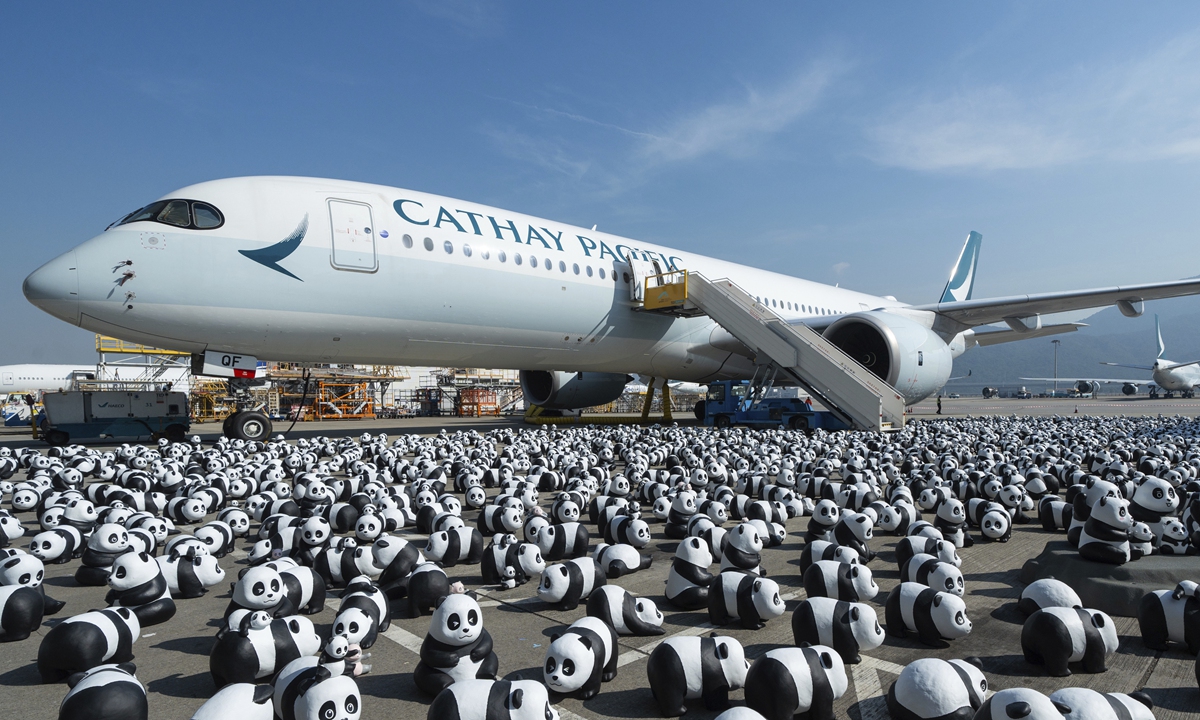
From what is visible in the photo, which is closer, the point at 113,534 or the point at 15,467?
the point at 113,534

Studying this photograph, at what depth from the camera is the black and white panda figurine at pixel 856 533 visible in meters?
5.88

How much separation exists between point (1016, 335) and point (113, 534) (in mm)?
28334

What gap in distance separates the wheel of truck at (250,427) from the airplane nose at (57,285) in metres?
4.23

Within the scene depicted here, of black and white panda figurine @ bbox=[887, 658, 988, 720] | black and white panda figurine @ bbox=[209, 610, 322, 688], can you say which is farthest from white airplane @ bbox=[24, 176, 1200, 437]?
black and white panda figurine @ bbox=[887, 658, 988, 720]

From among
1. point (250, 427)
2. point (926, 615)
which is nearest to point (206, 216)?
point (250, 427)

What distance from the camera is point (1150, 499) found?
5.28 meters

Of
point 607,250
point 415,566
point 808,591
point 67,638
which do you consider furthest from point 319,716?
point 607,250

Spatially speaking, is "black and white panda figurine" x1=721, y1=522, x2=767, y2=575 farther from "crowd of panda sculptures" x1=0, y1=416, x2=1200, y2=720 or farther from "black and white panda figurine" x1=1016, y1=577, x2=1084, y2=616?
"black and white panda figurine" x1=1016, y1=577, x2=1084, y2=616

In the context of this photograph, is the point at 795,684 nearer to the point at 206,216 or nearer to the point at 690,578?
the point at 690,578

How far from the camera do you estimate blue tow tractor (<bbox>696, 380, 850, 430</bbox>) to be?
19.7 m

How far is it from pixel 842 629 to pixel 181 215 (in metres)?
13.7

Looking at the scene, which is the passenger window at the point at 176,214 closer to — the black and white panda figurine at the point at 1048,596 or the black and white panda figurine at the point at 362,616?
the black and white panda figurine at the point at 362,616

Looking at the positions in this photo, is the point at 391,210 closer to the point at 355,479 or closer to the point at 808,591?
the point at 355,479

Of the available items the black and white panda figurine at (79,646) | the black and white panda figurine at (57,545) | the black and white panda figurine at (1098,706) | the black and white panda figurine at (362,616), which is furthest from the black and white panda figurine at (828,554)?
the black and white panda figurine at (57,545)
